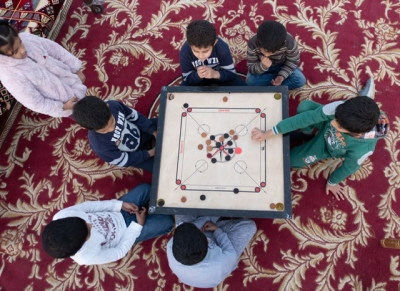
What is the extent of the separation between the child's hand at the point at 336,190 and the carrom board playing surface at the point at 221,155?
490 millimetres

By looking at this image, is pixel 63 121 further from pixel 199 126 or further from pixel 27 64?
pixel 199 126

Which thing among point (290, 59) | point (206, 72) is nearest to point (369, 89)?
point (290, 59)

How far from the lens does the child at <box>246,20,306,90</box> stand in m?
1.42

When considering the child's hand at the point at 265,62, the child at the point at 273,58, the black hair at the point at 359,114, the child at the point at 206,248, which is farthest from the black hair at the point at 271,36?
the child at the point at 206,248

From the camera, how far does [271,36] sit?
140cm

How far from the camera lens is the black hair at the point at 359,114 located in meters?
1.14

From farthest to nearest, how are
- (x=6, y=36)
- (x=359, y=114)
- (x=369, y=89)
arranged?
1. (x=369, y=89)
2. (x=6, y=36)
3. (x=359, y=114)

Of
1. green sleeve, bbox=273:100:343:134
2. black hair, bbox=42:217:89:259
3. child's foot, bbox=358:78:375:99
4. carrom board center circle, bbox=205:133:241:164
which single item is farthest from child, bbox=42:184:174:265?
child's foot, bbox=358:78:375:99

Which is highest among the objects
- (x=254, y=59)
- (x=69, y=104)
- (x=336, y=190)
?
(x=254, y=59)

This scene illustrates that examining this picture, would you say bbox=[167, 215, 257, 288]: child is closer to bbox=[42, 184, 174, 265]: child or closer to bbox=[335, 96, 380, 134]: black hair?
bbox=[42, 184, 174, 265]: child

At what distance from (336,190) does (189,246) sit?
0.95 m

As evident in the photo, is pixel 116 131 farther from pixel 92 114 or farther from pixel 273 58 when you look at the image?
pixel 273 58

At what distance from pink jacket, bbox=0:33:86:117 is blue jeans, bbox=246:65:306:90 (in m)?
1.00

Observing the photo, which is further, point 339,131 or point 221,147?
point 221,147
